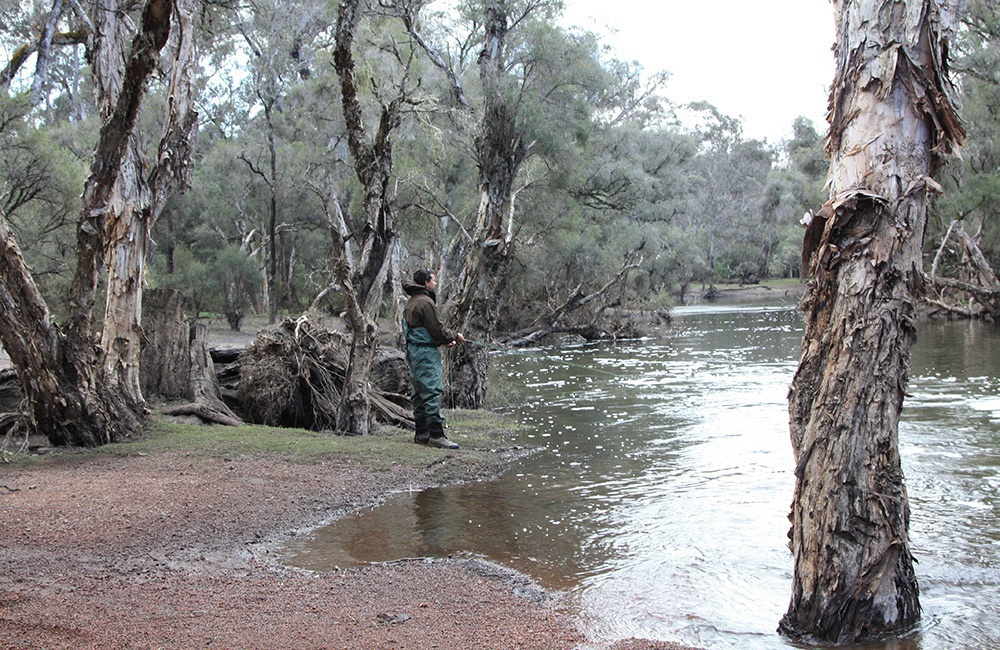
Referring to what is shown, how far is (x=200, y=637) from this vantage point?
3.88 metres

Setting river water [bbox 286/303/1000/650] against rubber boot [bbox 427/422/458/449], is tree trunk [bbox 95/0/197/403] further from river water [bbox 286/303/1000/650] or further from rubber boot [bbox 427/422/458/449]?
river water [bbox 286/303/1000/650]

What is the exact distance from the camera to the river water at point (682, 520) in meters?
4.89

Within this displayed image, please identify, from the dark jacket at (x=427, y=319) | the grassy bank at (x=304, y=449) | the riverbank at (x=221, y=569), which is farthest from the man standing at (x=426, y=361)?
the riverbank at (x=221, y=569)

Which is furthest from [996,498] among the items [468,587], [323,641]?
[323,641]

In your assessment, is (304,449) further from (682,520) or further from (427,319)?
(682,520)

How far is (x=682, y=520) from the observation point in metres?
6.82

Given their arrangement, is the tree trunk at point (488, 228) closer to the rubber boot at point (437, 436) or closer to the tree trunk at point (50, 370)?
the rubber boot at point (437, 436)

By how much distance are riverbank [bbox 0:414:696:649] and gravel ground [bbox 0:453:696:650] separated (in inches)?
0.5

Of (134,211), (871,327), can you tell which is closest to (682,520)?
(871,327)

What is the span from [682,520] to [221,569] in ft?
11.4

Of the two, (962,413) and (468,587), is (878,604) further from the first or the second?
(962,413)

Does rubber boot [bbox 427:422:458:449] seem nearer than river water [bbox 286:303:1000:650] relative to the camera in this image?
No

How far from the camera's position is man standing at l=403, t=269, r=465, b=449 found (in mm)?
9406

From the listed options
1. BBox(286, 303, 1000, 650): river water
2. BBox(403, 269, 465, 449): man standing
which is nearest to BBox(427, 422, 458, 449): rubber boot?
BBox(403, 269, 465, 449): man standing
